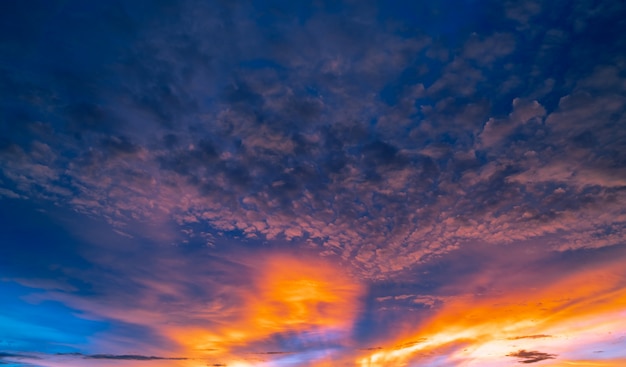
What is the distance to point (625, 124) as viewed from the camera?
45.0 feet

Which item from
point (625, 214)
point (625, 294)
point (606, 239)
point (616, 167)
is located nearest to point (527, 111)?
point (616, 167)

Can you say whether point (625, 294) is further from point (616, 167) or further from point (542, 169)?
point (542, 169)

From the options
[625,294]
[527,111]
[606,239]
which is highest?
[527,111]

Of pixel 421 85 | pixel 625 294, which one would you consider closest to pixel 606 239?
pixel 625 294

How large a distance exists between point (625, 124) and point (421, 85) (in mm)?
8523

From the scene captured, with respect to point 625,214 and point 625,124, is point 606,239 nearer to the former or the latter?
point 625,214

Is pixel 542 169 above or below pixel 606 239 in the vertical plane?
above

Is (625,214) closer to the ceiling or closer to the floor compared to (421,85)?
closer to the floor

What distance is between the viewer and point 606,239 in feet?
68.7

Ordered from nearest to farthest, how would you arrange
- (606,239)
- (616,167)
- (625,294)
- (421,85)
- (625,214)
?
1. (421,85)
2. (616,167)
3. (625,214)
4. (606,239)
5. (625,294)

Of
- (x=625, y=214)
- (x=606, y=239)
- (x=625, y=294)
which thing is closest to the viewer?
(x=625, y=214)

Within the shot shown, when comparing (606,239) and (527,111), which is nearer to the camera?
(527,111)

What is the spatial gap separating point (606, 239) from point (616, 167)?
7656mm

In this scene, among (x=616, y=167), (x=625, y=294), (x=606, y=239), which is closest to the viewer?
(x=616, y=167)
